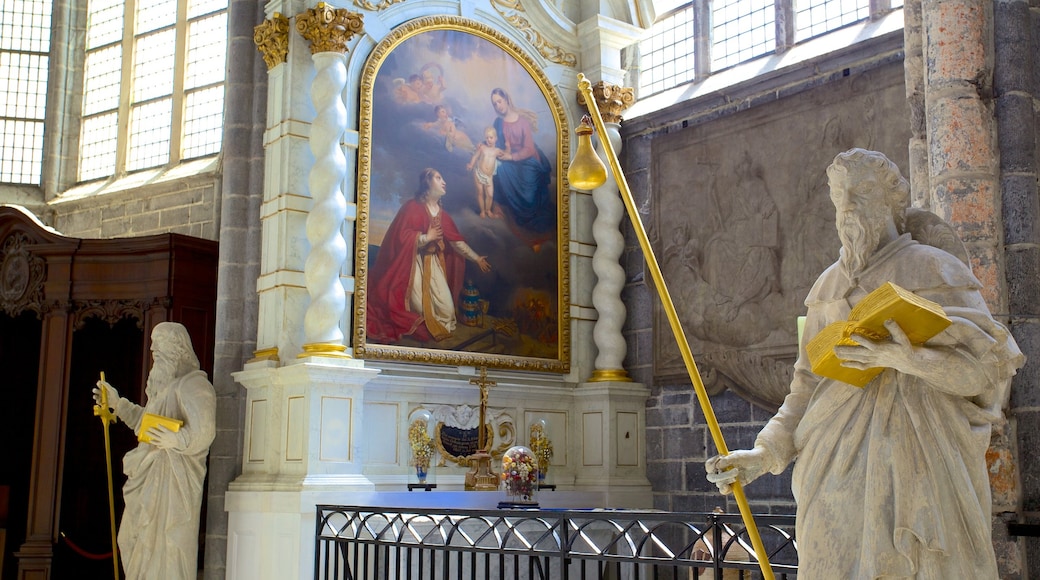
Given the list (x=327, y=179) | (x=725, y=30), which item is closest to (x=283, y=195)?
(x=327, y=179)

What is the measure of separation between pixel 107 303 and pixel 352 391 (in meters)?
3.11

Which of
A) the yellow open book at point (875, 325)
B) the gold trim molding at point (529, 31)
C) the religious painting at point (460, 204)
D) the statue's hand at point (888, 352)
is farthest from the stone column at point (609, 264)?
the statue's hand at point (888, 352)

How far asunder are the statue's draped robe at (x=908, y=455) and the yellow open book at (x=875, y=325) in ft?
0.29

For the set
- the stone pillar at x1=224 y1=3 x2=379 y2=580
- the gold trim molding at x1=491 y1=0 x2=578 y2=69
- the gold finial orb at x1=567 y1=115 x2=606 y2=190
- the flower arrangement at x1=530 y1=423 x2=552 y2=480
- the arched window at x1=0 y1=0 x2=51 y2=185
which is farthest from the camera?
the arched window at x1=0 y1=0 x2=51 y2=185

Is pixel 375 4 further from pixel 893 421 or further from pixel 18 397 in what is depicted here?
pixel 893 421

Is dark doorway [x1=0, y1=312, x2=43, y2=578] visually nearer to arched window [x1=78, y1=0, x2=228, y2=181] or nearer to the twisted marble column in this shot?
arched window [x1=78, y1=0, x2=228, y2=181]

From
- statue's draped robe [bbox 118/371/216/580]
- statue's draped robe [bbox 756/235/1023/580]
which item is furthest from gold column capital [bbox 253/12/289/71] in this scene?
statue's draped robe [bbox 756/235/1023/580]

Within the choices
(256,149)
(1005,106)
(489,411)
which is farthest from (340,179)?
(1005,106)

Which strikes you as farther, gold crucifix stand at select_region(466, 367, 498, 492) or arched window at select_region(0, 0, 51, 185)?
arched window at select_region(0, 0, 51, 185)

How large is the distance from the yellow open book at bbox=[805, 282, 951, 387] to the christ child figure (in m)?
6.91

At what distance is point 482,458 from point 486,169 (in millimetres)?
2660

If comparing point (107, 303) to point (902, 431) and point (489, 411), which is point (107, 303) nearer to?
point (489, 411)

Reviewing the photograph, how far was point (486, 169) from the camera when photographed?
400 inches

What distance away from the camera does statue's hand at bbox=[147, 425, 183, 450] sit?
27.2 ft
